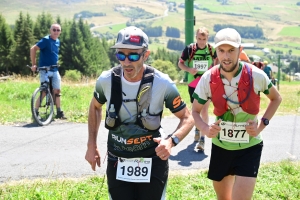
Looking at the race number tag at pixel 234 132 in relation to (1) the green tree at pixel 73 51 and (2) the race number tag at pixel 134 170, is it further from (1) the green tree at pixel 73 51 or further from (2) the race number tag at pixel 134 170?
(1) the green tree at pixel 73 51

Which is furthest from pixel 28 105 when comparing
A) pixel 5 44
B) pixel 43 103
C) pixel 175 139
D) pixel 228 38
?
pixel 5 44

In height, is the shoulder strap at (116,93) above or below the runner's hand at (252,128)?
above

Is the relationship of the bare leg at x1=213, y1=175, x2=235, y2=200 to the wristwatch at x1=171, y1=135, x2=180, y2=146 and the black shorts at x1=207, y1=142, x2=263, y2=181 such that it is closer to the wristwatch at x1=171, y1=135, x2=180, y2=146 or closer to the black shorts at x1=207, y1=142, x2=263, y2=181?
the black shorts at x1=207, y1=142, x2=263, y2=181

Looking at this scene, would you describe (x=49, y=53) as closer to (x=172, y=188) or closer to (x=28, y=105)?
(x=28, y=105)

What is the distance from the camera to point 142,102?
3549 mm

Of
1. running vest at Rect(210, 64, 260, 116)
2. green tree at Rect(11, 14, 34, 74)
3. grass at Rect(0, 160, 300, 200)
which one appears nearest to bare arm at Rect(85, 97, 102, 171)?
running vest at Rect(210, 64, 260, 116)

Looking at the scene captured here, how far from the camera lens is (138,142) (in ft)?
11.9

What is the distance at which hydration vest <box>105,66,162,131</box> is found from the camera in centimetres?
355

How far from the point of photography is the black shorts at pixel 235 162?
416cm

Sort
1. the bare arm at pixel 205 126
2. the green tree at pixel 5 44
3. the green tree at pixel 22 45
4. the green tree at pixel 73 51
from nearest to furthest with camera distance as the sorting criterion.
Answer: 1. the bare arm at pixel 205 126
2. the green tree at pixel 22 45
3. the green tree at pixel 5 44
4. the green tree at pixel 73 51

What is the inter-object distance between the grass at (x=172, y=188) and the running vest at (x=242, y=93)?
169cm

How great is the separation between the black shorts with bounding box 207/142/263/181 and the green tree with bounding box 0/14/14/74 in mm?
64464

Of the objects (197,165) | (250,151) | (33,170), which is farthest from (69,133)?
(250,151)

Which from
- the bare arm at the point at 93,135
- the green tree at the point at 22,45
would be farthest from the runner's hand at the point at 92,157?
the green tree at the point at 22,45
